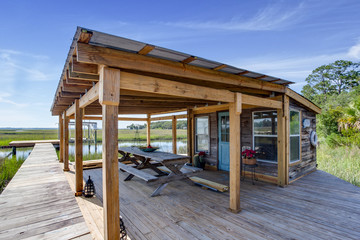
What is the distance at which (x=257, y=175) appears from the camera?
493 centimetres

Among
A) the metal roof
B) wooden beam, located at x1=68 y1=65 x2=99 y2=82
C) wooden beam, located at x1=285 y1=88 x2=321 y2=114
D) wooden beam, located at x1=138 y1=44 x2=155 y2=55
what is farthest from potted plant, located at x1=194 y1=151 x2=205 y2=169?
wooden beam, located at x1=138 y1=44 x2=155 y2=55

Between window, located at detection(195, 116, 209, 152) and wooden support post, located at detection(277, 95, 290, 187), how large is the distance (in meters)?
2.39

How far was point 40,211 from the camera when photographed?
2.90 meters

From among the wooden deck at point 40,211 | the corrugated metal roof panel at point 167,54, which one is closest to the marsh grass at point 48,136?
the wooden deck at point 40,211

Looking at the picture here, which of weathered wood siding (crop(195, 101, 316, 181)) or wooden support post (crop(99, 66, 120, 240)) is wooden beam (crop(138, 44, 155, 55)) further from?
weathered wood siding (crop(195, 101, 316, 181))

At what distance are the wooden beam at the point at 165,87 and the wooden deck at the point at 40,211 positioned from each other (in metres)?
1.84

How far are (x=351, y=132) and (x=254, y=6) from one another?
7.32 metres

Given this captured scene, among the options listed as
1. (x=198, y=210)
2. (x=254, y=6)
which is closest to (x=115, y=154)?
(x=198, y=210)

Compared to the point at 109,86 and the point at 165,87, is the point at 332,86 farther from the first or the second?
the point at 109,86

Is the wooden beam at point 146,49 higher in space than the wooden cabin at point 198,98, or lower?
higher

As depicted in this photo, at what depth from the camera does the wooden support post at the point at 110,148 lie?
1.90 m

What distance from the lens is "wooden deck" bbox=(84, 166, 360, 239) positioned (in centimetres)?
243

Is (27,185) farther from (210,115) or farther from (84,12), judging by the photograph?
(84,12)

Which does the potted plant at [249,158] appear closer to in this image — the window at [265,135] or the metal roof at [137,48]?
the window at [265,135]
